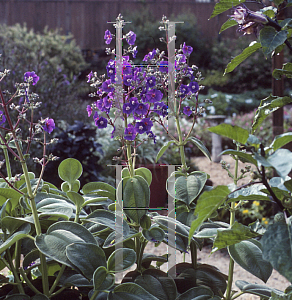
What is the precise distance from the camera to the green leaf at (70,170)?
3.39 ft

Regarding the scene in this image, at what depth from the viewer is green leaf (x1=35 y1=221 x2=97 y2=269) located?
74cm

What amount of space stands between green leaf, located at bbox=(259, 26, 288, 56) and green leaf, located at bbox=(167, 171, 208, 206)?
0.42 meters

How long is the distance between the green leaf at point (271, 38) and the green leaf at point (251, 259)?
0.46 metres

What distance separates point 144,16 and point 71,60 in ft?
14.4

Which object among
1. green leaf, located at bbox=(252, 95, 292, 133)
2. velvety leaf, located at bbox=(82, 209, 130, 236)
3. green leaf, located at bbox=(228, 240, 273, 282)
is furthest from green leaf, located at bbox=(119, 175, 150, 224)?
green leaf, located at bbox=(252, 95, 292, 133)

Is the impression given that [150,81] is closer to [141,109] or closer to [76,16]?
[141,109]

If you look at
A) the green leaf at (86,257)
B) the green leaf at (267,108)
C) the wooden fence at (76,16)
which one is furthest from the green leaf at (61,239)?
the wooden fence at (76,16)

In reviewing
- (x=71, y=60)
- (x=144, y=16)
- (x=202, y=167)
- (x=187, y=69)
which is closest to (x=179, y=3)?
(x=144, y=16)

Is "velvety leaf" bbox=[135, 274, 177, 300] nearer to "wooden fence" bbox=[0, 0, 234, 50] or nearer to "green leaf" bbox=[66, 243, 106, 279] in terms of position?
"green leaf" bbox=[66, 243, 106, 279]

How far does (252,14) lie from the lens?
2.23 feet

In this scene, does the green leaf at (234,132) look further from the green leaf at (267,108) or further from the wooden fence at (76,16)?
the wooden fence at (76,16)

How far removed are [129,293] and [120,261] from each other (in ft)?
0.24

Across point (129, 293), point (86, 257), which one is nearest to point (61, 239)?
point (86, 257)

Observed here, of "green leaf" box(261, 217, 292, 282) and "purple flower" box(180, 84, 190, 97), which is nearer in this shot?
"green leaf" box(261, 217, 292, 282)
